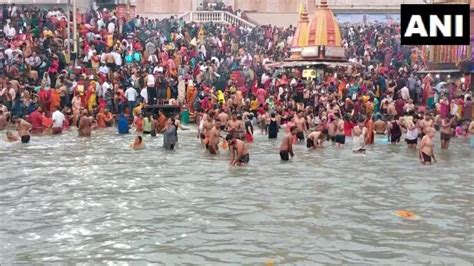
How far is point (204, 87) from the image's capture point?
89.7ft

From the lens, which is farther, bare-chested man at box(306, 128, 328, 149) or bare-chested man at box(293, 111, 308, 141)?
bare-chested man at box(293, 111, 308, 141)

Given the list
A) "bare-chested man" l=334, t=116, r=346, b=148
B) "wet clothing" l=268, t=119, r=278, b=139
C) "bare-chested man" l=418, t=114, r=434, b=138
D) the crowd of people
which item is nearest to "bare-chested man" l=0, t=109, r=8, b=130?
the crowd of people

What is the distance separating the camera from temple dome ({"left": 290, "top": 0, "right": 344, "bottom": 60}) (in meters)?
30.9

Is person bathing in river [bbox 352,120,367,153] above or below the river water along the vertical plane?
above

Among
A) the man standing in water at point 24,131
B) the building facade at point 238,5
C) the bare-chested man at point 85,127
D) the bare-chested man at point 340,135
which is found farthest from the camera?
the building facade at point 238,5

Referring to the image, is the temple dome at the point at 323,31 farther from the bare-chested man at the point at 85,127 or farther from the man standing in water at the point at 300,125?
the bare-chested man at the point at 85,127

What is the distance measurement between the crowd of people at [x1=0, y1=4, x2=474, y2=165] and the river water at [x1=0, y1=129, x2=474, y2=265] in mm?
1534

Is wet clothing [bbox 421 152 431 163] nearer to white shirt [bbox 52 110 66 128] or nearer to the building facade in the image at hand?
white shirt [bbox 52 110 66 128]

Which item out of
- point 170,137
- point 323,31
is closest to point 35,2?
point 323,31

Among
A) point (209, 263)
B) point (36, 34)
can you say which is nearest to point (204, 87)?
point (36, 34)

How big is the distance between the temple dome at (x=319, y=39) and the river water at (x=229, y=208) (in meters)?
12.9

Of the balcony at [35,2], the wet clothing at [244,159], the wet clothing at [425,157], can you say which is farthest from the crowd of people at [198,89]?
the balcony at [35,2]

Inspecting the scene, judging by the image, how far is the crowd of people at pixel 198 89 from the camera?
67.9ft

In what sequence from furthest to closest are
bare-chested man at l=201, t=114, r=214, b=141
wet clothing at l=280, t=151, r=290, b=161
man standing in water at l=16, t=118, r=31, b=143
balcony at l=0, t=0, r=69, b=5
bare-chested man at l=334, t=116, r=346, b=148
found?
balcony at l=0, t=0, r=69, b=5 < bare-chested man at l=334, t=116, r=346, b=148 < man standing in water at l=16, t=118, r=31, b=143 < bare-chested man at l=201, t=114, r=214, b=141 < wet clothing at l=280, t=151, r=290, b=161
